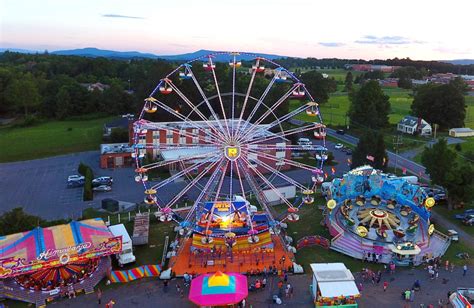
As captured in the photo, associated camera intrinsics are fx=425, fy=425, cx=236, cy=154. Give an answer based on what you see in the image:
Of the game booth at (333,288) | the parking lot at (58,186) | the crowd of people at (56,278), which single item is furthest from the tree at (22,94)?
the game booth at (333,288)

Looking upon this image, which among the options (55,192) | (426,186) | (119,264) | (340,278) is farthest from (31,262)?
(426,186)

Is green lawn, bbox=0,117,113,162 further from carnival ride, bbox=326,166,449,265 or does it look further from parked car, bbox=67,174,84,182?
carnival ride, bbox=326,166,449,265

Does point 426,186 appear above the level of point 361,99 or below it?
below

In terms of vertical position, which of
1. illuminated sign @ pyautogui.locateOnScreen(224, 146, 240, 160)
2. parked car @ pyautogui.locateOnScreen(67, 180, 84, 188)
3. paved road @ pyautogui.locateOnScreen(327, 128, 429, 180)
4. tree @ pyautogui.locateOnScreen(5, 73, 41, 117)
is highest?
illuminated sign @ pyautogui.locateOnScreen(224, 146, 240, 160)

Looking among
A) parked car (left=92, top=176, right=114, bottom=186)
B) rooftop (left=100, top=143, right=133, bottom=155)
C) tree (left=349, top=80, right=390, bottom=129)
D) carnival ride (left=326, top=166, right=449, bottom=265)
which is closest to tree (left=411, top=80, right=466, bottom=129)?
tree (left=349, top=80, right=390, bottom=129)

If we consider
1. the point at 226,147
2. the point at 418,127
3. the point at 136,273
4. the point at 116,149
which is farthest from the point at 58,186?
the point at 418,127

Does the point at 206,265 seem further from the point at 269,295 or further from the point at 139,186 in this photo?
the point at 139,186

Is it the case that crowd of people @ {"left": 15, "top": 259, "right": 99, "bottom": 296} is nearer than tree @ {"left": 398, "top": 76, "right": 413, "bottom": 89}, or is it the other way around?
crowd of people @ {"left": 15, "top": 259, "right": 99, "bottom": 296}
